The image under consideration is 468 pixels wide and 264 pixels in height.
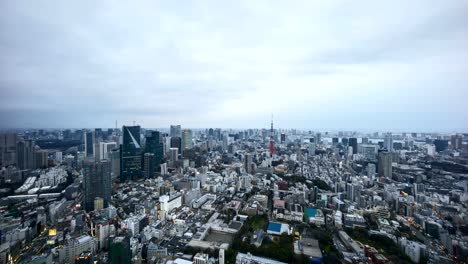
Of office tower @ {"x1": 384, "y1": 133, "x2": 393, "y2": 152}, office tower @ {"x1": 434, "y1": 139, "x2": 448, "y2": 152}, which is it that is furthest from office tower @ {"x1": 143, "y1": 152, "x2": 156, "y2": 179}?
office tower @ {"x1": 384, "y1": 133, "x2": 393, "y2": 152}

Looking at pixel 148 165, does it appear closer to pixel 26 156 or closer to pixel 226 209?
pixel 26 156

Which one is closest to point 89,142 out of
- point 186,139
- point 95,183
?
point 186,139

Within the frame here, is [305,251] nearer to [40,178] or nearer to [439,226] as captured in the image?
[439,226]

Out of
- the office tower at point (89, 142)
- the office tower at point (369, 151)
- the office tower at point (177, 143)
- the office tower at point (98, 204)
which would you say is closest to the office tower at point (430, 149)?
the office tower at point (369, 151)

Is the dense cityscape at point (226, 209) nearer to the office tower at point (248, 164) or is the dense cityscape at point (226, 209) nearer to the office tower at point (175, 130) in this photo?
the office tower at point (248, 164)

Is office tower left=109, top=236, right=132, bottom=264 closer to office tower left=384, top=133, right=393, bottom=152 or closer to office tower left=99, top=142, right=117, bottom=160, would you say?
office tower left=99, top=142, right=117, bottom=160

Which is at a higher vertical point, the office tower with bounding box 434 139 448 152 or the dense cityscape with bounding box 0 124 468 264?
the office tower with bounding box 434 139 448 152
